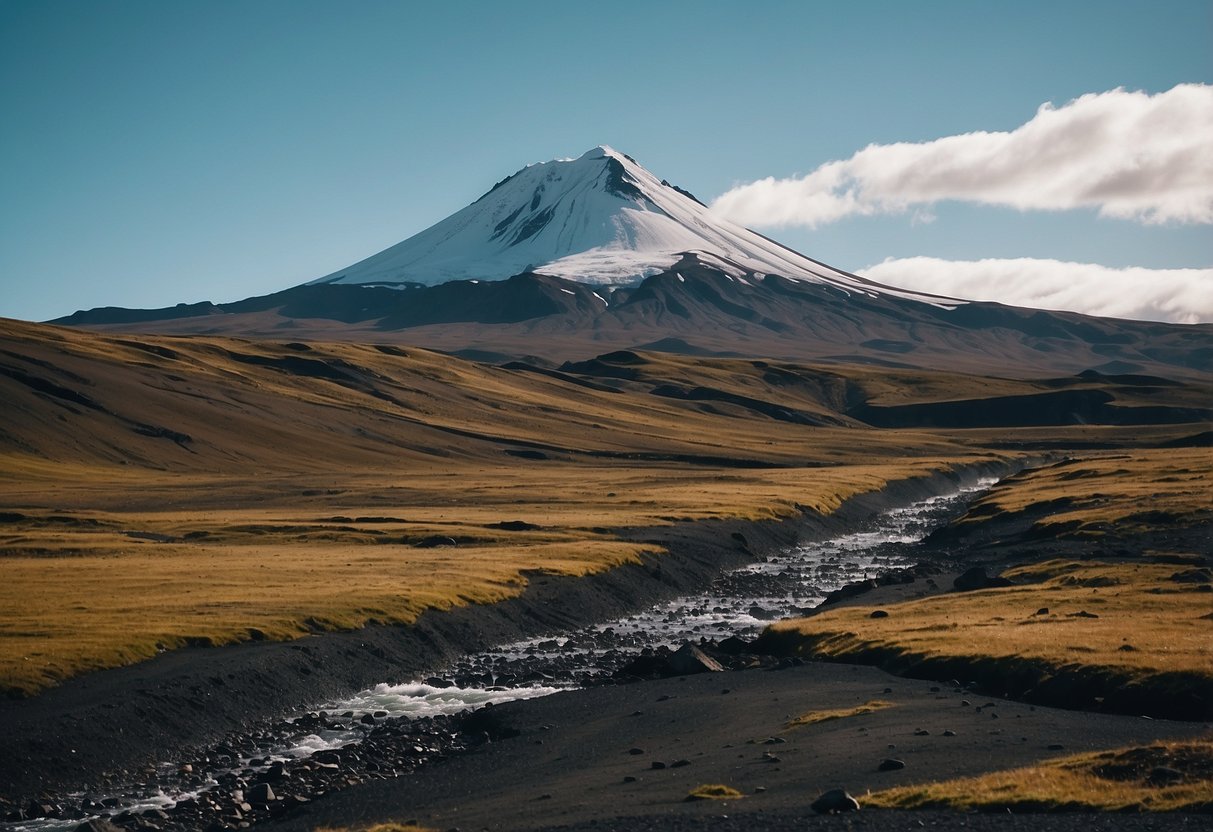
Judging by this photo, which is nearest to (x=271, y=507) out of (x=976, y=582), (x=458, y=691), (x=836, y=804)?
(x=458, y=691)

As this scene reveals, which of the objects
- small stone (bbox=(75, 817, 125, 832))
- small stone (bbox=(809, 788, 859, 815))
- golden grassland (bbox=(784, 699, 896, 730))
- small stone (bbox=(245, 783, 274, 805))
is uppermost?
small stone (bbox=(809, 788, 859, 815))

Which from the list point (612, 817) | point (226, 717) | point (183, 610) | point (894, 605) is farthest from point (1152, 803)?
point (183, 610)

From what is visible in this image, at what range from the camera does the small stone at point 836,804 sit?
26.3 meters

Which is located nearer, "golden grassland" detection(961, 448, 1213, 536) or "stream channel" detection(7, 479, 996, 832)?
"stream channel" detection(7, 479, 996, 832)

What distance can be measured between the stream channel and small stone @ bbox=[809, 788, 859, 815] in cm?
1554

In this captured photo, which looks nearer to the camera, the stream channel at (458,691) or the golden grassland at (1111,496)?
the stream channel at (458,691)

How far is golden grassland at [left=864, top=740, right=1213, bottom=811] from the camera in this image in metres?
24.8

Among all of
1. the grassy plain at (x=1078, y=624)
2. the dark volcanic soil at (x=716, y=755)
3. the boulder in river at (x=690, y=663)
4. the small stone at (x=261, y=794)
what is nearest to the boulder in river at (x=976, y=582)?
the grassy plain at (x=1078, y=624)

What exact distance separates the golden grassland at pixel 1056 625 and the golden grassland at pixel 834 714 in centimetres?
692

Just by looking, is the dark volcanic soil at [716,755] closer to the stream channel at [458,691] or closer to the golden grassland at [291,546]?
the stream channel at [458,691]

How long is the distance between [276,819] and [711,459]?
158 metres

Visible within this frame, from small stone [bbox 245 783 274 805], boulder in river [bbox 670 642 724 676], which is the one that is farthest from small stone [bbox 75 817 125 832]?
boulder in river [bbox 670 642 724 676]

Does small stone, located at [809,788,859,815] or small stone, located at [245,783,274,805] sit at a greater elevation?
small stone, located at [809,788,859,815]

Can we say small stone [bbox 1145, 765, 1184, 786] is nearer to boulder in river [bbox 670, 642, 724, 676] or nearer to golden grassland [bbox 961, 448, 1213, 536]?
boulder in river [bbox 670, 642, 724, 676]
